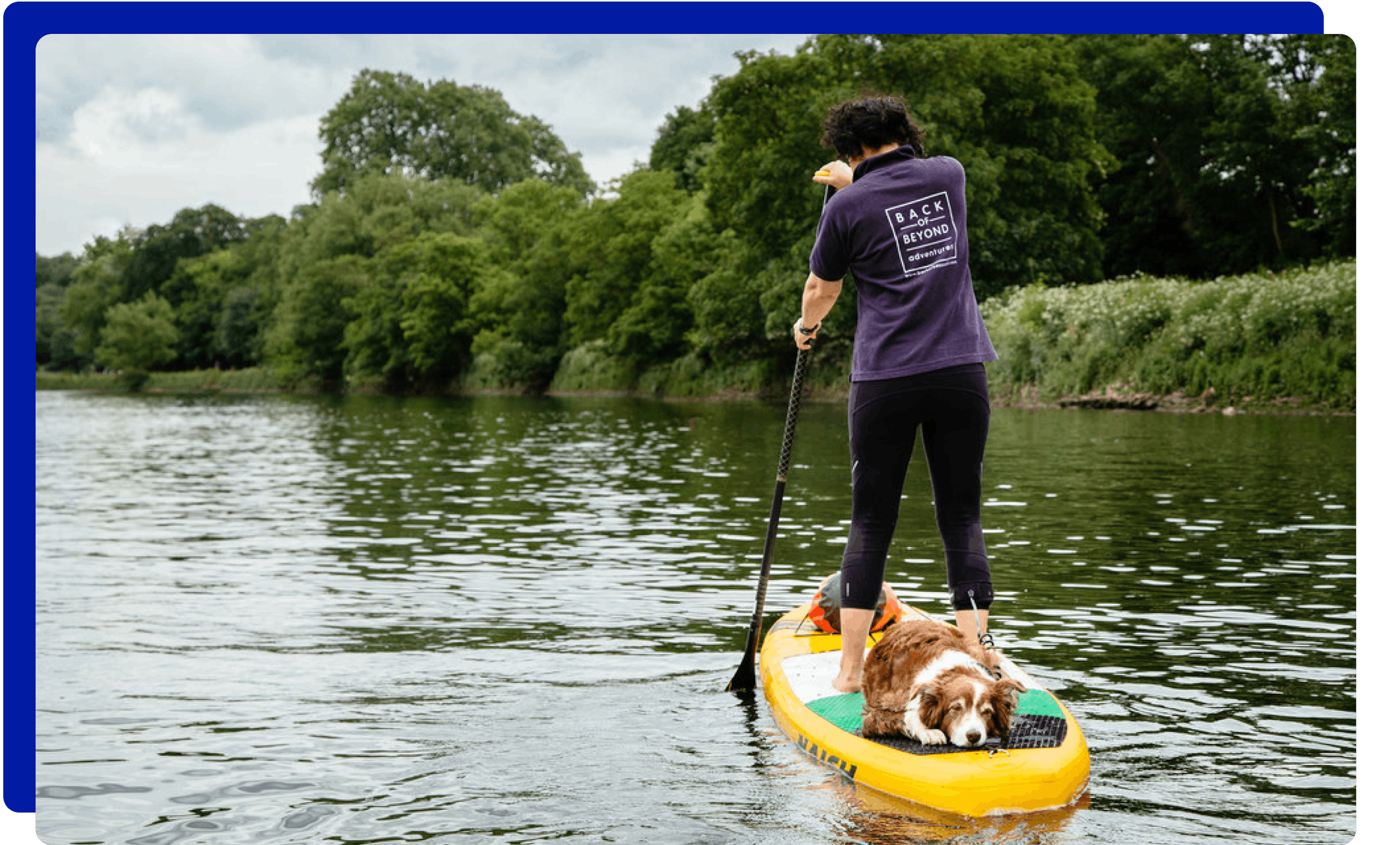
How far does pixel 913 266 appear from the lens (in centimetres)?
476

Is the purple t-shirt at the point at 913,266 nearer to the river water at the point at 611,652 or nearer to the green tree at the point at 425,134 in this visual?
the river water at the point at 611,652

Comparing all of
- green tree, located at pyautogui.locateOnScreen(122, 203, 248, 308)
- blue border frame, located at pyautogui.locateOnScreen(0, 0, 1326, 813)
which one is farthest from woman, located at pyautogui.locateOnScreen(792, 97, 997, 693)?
green tree, located at pyautogui.locateOnScreen(122, 203, 248, 308)

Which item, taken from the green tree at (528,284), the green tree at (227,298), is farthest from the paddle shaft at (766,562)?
the green tree at (227,298)

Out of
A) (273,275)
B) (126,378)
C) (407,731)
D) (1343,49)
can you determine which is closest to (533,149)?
(273,275)

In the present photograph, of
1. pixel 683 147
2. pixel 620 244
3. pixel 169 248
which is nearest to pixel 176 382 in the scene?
pixel 169 248

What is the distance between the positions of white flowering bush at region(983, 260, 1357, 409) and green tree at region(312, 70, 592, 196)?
50.7m

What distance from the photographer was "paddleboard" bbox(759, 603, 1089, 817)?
4.08 m

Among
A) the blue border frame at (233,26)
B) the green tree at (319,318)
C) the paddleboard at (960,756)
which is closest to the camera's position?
the blue border frame at (233,26)

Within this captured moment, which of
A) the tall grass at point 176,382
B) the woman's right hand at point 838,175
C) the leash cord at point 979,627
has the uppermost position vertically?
the tall grass at point 176,382

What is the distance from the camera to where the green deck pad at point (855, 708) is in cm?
465

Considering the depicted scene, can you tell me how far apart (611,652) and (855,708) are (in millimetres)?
2080

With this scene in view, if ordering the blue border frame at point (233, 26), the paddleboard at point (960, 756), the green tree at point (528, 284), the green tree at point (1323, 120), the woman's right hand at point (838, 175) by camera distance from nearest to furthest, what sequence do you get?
the blue border frame at point (233, 26) → the paddleboard at point (960, 756) → the woman's right hand at point (838, 175) → the green tree at point (1323, 120) → the green tree at point (528, 284)

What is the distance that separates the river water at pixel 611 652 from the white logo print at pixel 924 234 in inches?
74.9

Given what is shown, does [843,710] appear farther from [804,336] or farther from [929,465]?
[804,336]
